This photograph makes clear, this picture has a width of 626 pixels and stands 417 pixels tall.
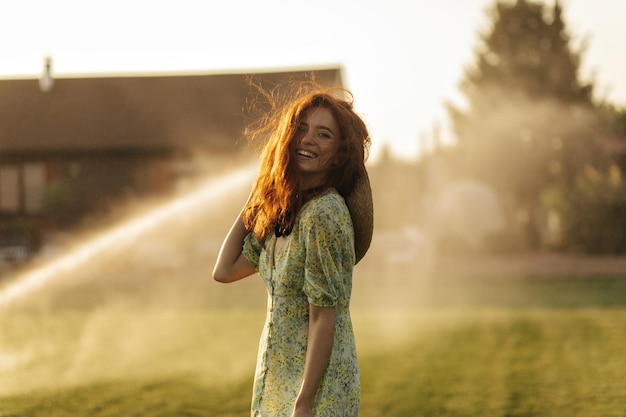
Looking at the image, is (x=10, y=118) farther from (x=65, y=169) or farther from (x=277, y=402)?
(x=277, y=402)

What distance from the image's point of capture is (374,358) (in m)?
10.2

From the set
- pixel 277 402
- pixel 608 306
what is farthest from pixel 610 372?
A: pixel 277 402

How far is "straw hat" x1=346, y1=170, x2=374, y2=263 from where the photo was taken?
2547 millimetres

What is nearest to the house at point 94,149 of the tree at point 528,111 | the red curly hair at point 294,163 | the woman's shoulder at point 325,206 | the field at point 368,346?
the field at point 368,346

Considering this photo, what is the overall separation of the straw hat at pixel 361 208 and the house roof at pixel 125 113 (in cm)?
2367

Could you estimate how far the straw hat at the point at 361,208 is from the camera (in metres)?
2.55

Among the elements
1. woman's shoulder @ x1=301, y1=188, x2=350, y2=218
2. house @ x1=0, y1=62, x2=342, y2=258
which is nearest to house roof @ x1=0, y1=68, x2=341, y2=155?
house @ x1=0, y1=62, x2=342, y2=258

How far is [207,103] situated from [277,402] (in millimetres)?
26544

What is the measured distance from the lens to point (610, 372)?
931 cm

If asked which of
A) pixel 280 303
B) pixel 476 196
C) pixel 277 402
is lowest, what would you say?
pixel 277 402

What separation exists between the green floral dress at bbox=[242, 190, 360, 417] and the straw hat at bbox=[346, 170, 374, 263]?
7 centimetres

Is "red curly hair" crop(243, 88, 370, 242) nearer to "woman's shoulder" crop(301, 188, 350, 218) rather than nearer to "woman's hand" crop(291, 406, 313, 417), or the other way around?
"woman's shoulder" crop(301, 188, 350, 218)

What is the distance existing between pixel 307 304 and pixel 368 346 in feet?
28.7

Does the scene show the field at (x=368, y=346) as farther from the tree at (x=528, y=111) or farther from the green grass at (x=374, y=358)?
the tree at (x=528, y=111)
